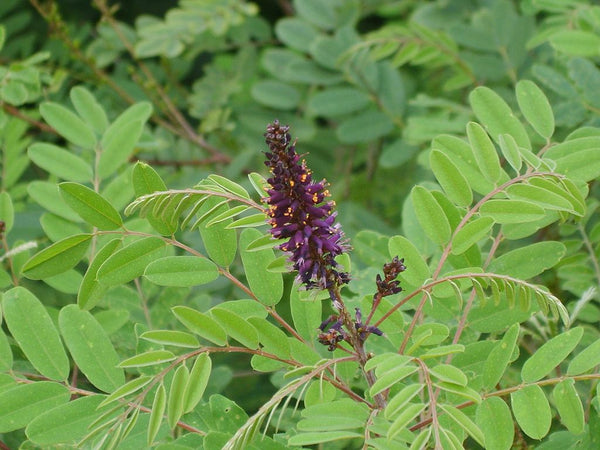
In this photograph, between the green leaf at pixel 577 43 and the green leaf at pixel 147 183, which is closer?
the green leaf at pixel 147 183

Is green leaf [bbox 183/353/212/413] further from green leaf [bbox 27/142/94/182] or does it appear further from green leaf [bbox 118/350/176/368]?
green leaf [bbox 27/142/94/182]

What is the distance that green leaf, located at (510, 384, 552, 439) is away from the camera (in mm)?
750

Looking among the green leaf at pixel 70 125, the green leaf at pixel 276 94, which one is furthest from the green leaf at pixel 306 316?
the green leaf at pixel 276 94

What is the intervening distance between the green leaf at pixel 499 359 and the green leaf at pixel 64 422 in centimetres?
37

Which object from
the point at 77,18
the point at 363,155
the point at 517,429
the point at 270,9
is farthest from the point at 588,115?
the point at 77,18

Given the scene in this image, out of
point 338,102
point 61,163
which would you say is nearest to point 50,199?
point 61,163

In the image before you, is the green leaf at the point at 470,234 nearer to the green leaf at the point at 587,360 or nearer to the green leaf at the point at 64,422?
the green leaf at the point at 587,360

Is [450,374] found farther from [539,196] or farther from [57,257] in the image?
[57,257]

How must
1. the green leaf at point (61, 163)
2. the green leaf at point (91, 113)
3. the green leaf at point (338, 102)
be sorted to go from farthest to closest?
the green leaf at point (338, 102)
the green leaf at point (91, 113)
the green leaf at point (61, 163)

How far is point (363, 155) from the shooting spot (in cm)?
198

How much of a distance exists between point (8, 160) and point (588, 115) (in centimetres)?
98

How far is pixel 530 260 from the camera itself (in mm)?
922

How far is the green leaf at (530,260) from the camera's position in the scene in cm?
91

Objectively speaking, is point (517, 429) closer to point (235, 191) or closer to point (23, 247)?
point (235, 191)
